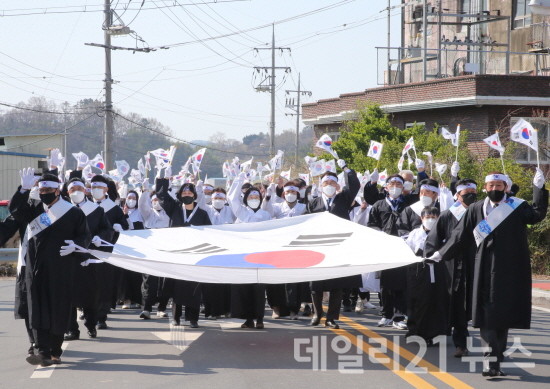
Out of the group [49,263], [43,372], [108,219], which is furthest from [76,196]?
[43,372]

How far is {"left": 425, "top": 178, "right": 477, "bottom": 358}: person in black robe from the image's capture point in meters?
9.90

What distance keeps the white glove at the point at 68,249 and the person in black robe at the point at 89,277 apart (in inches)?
51.4

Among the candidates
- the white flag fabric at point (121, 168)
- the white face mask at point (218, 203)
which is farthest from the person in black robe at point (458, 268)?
the white flag fabric at point (121, 168)

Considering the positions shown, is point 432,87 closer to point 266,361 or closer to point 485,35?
point 485,35

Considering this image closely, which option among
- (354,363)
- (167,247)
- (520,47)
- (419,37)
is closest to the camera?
(354,363)

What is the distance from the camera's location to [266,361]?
9.61 meters

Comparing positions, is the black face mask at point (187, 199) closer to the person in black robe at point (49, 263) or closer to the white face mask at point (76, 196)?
the white face mask at point (76, 196)

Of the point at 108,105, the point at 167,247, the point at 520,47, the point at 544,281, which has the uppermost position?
the point at 520,47

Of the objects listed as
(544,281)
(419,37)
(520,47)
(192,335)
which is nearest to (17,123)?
(419,37)

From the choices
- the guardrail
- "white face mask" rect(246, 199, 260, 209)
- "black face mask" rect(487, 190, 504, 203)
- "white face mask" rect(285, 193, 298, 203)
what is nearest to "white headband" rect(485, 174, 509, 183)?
"black face mask" rect(487, 190, 504, 203)

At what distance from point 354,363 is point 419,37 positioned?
39.4 m

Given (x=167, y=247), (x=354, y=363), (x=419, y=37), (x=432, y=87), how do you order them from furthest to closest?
(x=419, y=37)
(x=432, y=87)
(x=167, y=247)
(x=354, y=363)

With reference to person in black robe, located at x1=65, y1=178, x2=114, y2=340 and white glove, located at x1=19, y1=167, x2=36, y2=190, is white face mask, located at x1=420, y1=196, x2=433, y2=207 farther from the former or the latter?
white glove, located at x1=19, y1=167, x2=36, y2=190

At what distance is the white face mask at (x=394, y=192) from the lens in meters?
13.0
